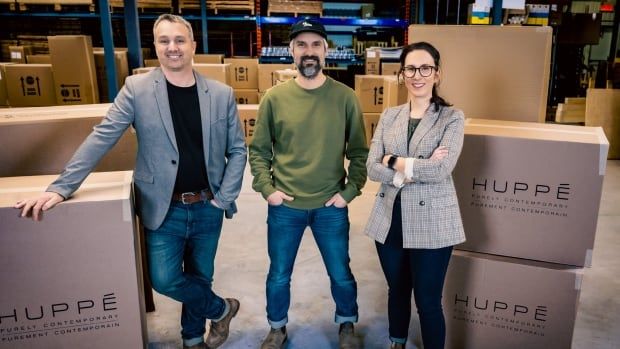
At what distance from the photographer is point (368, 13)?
27.7 ft

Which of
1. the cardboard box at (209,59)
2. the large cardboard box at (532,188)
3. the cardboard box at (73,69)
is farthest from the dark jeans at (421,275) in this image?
the cardboard box at (209,59)

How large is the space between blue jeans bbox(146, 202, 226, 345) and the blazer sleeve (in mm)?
339

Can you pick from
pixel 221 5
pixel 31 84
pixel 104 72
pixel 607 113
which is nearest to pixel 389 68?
pixel 607 113

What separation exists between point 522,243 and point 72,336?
176 centimetres

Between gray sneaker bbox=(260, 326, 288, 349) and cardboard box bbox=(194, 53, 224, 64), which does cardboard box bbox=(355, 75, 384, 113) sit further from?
gray sneaker bbox=(260, 326, 288, 349)

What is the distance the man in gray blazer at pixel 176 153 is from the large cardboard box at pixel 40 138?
442mm

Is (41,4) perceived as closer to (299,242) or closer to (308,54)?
(308,54)

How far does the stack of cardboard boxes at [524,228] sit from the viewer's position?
191 centimetres

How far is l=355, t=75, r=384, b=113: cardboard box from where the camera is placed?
17.8 ft

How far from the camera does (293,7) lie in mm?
7578

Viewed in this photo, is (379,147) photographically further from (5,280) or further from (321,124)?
(5,280)

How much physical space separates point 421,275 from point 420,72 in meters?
0.73

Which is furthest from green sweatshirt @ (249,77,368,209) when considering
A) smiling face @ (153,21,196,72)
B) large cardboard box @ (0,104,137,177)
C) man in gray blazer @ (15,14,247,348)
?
Result: large cardboard box @ (0,104,137,177)

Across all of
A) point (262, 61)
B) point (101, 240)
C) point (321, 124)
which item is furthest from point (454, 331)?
point (262, 61)
